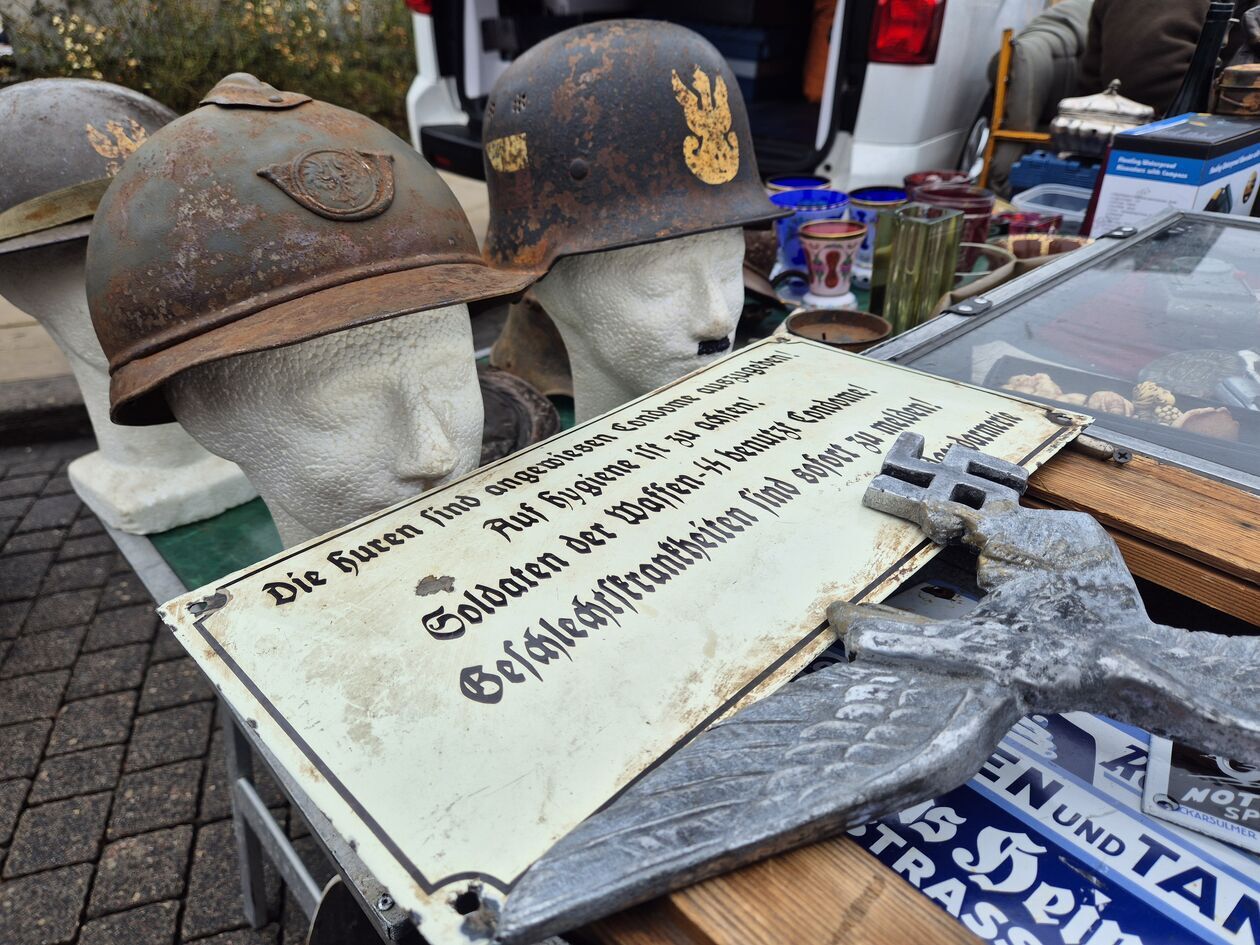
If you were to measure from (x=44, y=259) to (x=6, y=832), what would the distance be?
153 centimetres

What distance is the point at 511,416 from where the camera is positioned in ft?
7.26

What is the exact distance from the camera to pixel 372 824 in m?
0.69

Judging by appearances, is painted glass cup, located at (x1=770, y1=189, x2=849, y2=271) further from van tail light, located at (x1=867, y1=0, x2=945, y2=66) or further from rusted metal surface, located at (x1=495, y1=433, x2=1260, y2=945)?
rusted metal surface, located at (x1=495, y1=433, x2=1260, y2=945)

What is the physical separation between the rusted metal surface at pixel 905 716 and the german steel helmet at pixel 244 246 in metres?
0.77

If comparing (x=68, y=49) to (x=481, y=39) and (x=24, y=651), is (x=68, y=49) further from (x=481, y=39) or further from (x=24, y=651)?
(x=24, y=651)

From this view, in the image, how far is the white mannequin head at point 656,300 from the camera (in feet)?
5.94

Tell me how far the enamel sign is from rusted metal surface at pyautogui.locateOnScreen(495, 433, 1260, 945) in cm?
6

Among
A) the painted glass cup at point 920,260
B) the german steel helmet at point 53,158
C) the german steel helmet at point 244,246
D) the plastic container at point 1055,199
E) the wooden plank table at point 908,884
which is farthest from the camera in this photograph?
the plastic container at point 1055,199

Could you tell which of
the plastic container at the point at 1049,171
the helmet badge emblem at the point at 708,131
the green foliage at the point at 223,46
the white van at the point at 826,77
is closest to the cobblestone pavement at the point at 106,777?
the helmet badge emblem at the point at 708,131

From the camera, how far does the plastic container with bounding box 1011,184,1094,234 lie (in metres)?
3.23

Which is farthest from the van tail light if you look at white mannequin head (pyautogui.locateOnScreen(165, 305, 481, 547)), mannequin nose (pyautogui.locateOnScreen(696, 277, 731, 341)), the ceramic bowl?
white mannequin head (pyautogui.locateOnScreen(165, 305, 481, 547))

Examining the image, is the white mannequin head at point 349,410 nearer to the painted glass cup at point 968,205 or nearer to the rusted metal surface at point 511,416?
the rusted metal surface at point 511,416

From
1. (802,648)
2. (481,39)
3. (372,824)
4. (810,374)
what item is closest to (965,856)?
(802,648)

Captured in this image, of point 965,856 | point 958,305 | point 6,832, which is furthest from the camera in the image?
point 6,832
